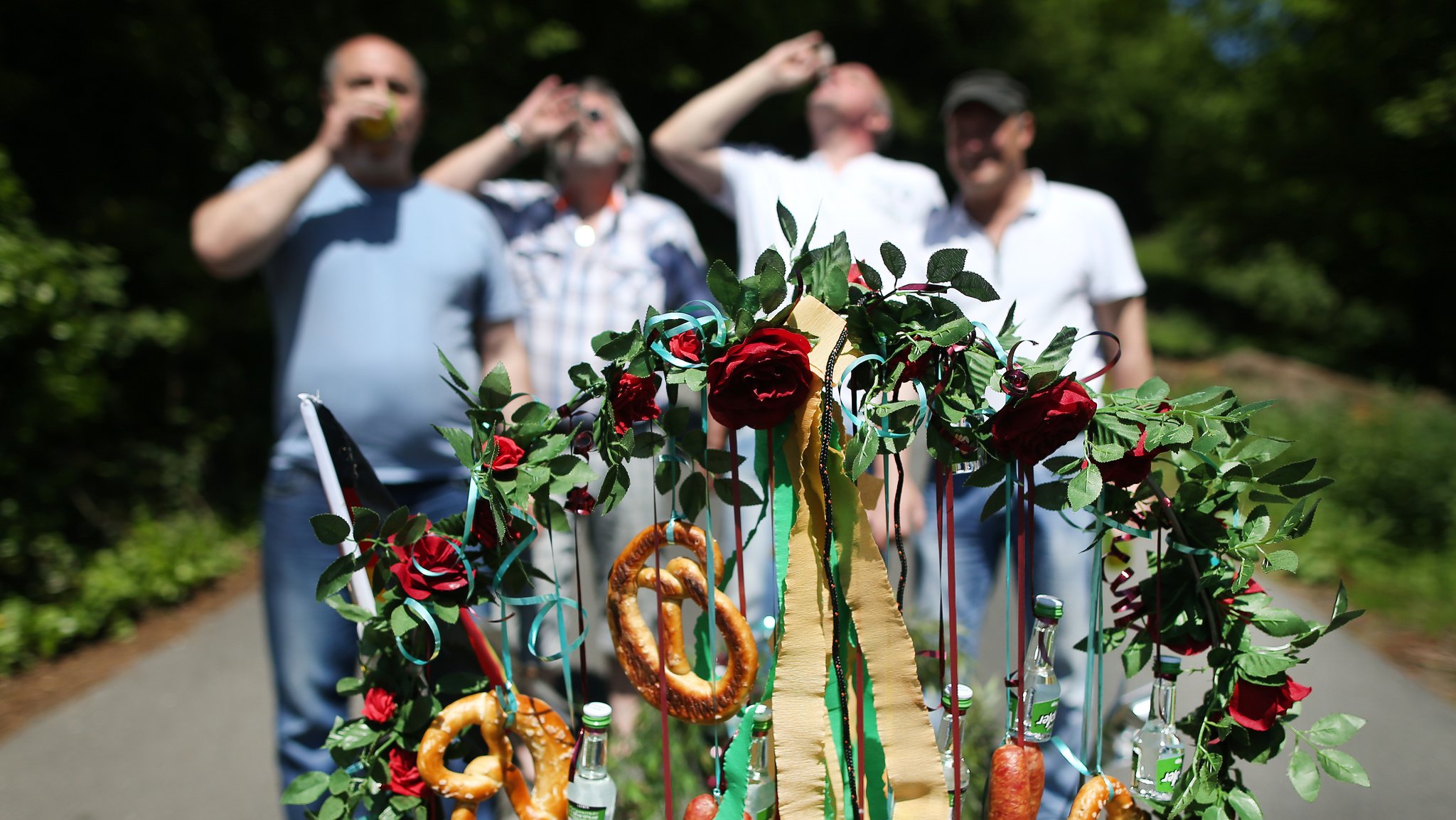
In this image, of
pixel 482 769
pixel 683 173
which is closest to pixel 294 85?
pixel 683 173

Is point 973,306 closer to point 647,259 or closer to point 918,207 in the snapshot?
point 918,207

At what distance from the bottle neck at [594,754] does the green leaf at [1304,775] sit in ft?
2.90

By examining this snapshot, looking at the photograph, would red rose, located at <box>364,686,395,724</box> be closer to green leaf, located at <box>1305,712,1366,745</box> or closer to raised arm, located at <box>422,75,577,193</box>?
green leaf, located at <box>1305,712,1366,745</box>

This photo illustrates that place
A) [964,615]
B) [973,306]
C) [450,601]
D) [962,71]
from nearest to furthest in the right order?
[450,601] → [973,306] → [964,615] → [962,71]

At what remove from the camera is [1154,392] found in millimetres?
1314

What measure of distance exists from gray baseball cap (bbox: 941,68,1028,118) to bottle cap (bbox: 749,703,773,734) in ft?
5.43

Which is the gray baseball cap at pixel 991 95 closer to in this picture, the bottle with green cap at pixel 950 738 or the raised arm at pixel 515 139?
the raised arm at pixel 515 139

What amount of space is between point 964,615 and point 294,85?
5261mm

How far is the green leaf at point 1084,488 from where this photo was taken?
4.00 feet

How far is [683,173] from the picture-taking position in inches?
115

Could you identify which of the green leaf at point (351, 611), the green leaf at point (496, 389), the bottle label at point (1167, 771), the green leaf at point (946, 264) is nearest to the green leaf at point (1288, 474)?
the bottle label at point (1167, 771)

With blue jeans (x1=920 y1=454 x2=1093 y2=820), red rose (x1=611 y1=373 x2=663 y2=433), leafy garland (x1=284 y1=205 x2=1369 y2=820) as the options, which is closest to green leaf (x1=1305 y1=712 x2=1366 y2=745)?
leafy garland (x1=284 y1=205 x2=1369 y2=820)

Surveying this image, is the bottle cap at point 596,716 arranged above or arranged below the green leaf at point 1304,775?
above

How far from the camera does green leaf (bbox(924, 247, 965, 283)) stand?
1195mm
